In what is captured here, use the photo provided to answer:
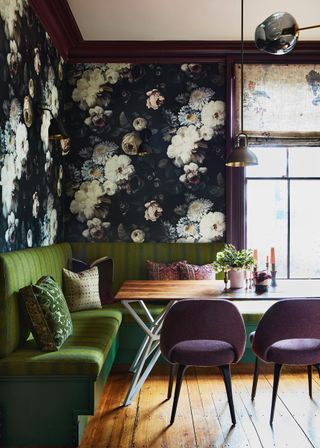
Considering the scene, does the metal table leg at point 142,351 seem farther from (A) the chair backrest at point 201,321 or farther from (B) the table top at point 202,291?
(A) the chair backrest at point 201,321

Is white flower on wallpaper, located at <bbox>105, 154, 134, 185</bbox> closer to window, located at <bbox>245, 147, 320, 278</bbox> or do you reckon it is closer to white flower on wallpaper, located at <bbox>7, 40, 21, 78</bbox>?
window, located at <bbox>245, 147, 320, 278</bbox>

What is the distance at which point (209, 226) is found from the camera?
5867 millimetres

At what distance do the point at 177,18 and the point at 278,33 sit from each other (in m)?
2.77

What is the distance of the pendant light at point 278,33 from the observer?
2561 mm

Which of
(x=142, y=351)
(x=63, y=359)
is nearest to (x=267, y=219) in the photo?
(x=142, y=351)

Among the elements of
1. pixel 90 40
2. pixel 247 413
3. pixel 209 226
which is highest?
pixel 90 40

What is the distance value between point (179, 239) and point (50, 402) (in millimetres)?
3051

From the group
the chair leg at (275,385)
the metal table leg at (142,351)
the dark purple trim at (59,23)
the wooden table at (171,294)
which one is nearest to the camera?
the chair leg at (275,385)

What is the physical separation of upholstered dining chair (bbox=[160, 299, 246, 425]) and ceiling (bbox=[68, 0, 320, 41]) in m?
3.06

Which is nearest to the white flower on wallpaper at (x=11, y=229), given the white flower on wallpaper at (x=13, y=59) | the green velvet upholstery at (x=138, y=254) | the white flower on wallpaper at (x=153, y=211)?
the white flower on wallpaper at (x=13, y=59)

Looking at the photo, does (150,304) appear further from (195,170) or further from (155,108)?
(155,108)

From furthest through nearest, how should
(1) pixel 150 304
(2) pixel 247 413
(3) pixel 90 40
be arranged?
(3) pixel 90 40 < (1) pixel 150 304 < (2) pixel 247 413

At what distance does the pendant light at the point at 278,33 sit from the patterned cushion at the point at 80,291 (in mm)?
2948

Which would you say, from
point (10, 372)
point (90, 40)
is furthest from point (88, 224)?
point (10, 372)
